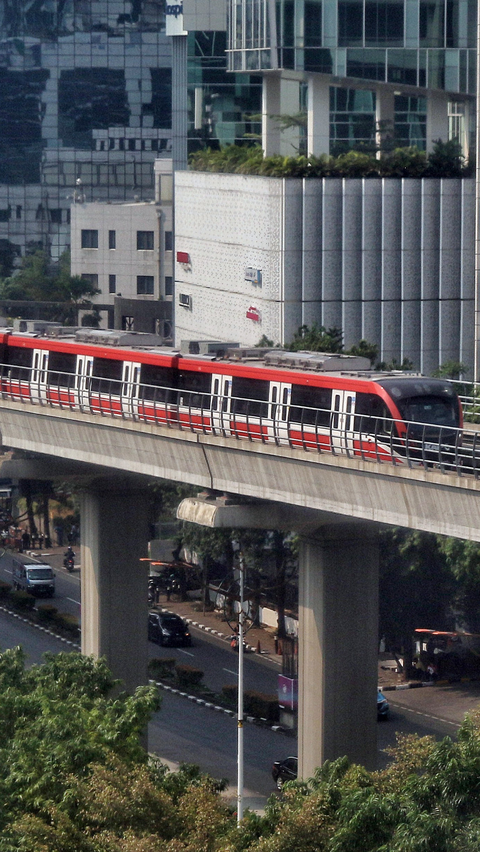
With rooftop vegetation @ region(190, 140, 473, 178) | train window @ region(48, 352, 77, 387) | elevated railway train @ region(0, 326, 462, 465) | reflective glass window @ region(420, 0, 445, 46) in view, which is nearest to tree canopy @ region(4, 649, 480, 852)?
elevated railway train @ region(0, 326, 462, 465)

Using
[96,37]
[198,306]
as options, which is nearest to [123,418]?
[198,306]

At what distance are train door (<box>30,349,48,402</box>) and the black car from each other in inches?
612

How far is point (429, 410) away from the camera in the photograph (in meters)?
41.8

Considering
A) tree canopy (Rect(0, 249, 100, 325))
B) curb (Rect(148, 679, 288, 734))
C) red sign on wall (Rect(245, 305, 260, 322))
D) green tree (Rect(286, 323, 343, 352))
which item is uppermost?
tree canopy (Rect(0, 249, 100, 325))

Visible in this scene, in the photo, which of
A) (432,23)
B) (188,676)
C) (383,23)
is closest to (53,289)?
(383,23)

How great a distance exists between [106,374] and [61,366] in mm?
3308

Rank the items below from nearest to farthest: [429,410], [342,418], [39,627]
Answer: [429,410]
[342,418]
[39,627]

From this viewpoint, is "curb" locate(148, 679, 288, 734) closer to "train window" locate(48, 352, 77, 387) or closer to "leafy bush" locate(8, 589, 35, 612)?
"train window" locate(48, 352, 77, 387)

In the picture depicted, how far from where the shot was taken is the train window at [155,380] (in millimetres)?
51000

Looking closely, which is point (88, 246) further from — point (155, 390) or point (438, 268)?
point (155, 390)

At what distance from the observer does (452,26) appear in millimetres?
79062

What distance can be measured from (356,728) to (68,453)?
14823 millimetres

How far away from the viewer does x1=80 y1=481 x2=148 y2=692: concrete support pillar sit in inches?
2156

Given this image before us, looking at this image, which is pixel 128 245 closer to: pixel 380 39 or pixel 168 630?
pixel 380 39
